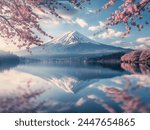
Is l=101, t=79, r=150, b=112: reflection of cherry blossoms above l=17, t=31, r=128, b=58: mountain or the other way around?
the other way around

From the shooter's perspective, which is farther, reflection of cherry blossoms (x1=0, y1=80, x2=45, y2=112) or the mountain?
the mountain

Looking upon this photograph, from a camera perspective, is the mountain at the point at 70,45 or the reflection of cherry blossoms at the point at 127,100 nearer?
the reflection of cherry blossoms at the point at 127,100

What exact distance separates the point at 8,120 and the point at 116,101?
2245 mm

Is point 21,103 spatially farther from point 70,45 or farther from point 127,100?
point 70,45

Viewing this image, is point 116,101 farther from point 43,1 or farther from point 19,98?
point 43,1

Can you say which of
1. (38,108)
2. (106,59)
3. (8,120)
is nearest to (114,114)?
(38,108)

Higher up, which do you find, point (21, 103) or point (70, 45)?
point (70, 45)

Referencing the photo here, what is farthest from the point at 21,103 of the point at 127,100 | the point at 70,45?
the point at 70,45

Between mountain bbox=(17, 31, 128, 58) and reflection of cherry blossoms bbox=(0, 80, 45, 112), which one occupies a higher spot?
mountain bbox=(17, 31, 128, 58)

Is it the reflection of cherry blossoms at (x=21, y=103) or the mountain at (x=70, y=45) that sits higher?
the mountain at (x=70, y=45)

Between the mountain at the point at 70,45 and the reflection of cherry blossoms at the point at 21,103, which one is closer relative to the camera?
the reflection of cherry blossoms at the point at 21,103

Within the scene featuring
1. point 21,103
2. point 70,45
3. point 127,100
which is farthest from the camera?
point 70,45

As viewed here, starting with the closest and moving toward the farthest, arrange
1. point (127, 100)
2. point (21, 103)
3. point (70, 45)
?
point (21, 103) < point (127, 100) < point (70, 45)

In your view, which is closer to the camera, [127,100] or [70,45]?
[127,100]
